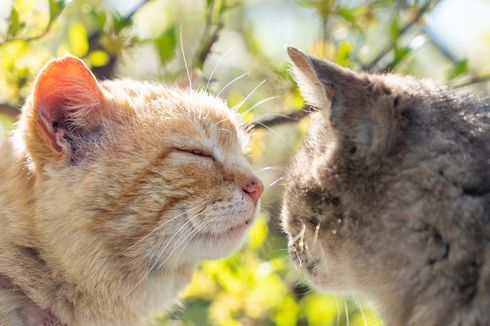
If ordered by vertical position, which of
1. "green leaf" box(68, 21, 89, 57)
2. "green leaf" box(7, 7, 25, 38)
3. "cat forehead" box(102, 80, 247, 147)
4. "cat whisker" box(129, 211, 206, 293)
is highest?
"green leaf" box(7, 7, 25, 38)

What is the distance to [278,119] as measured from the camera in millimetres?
2754

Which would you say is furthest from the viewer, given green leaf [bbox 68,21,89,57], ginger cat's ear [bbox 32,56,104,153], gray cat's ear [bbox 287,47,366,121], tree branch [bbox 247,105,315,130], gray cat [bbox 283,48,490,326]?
green leaf [bbox 68,21,89,57]

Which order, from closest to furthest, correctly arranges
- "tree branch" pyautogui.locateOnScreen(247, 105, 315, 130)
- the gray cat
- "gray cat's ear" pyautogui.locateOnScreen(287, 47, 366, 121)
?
1. the gray cat
2. "gray cat's ear" pyautogui.locateOnScreen(287, 47, 366, 121)
3. "tree branch" pyautogui.locateOnScreen(247, 105, 315, 130)

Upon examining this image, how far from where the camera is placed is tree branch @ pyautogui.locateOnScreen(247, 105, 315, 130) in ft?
8.69

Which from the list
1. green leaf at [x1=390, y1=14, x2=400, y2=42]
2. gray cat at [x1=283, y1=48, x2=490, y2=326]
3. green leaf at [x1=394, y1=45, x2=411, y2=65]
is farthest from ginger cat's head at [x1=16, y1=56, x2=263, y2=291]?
green leaf at [x1=390, y1=14, x2=400, y2=42]

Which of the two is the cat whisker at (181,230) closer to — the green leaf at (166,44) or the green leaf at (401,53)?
the green leaf at (166,44)

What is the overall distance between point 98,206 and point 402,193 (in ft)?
2.79

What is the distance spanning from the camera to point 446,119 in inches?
75.9

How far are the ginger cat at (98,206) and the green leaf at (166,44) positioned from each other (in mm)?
524

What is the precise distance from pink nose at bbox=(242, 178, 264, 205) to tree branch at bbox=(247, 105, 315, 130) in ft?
1.26

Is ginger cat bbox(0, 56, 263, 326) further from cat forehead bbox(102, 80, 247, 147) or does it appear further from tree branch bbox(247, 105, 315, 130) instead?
tree branch bbox(247, 105, 315, 130)

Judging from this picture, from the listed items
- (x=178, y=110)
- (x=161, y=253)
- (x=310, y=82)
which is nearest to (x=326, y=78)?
(x=310, y=82)

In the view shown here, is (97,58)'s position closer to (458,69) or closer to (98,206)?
(98,206)

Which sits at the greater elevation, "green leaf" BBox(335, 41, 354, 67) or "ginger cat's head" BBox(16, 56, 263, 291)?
"green leaf" BBox(335, 41, 354, 67)
